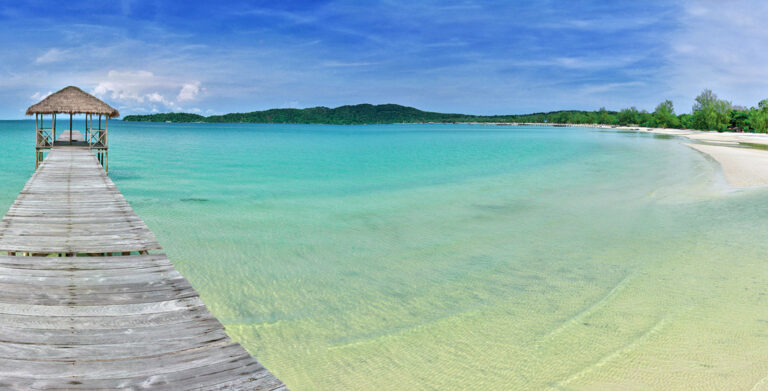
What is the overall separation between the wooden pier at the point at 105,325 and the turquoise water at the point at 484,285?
1103mm

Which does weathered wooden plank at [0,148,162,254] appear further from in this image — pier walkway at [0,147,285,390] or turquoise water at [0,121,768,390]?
turquoise water at [0,121,768,390]

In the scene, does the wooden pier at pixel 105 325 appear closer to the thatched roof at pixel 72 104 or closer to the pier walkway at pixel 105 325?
the pier walkway at pixel 105 325

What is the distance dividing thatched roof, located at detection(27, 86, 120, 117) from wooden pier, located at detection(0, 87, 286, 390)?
14.7 metres

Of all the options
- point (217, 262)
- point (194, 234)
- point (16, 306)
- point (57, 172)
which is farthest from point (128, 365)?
point (57, 172)

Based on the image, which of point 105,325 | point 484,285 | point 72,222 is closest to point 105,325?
point 105,325

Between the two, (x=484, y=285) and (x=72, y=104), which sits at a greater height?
(x=72, y=104)

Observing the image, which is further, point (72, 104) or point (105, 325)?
point (72, 104)

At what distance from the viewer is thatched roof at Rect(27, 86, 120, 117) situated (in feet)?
54.4

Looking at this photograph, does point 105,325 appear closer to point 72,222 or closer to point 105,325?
point 105,325

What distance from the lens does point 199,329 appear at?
2646 mm

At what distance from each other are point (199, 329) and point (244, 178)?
15.4 metres

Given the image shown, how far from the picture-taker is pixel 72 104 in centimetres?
1703

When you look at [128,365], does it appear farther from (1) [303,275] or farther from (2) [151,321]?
(1) [303,275]

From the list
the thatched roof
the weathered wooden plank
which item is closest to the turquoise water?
the weathered wooden plank
